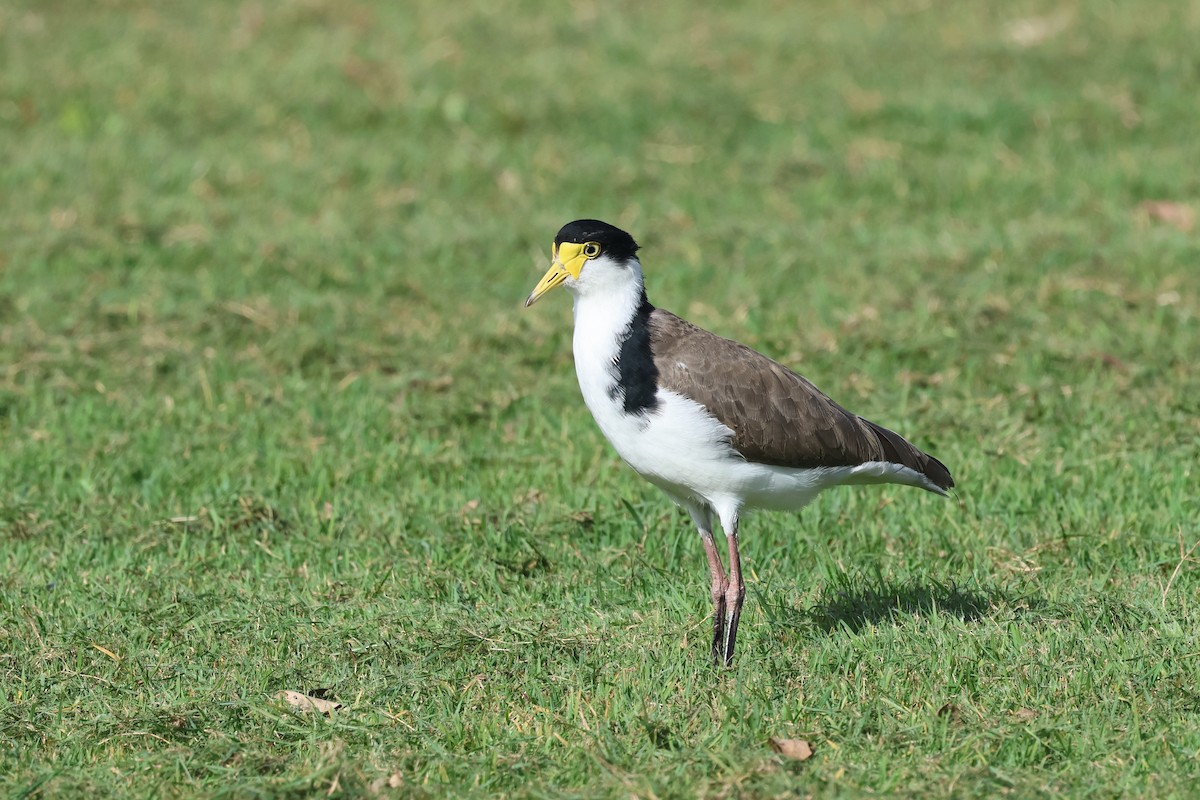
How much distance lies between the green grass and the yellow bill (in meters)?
1.33

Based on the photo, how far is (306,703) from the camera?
214 inches

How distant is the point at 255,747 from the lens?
16.9 ft

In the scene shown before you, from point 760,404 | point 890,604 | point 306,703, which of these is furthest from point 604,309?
point 306,703

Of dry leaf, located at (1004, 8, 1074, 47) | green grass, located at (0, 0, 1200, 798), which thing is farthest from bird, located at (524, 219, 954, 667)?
dry leaf, located at (1004, 8, 1074, 47)

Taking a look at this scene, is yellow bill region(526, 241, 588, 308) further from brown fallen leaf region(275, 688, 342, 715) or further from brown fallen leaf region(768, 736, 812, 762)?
brown fallen leaf region(768, 736, 812, 762)

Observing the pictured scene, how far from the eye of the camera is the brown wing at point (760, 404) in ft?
19.2

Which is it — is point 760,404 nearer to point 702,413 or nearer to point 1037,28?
point 702,413

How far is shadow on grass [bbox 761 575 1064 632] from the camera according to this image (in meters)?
6.11

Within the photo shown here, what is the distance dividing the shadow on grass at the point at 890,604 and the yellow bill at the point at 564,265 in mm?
1532

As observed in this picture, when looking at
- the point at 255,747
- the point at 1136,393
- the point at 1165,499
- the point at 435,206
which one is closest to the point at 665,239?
the point at 435,206

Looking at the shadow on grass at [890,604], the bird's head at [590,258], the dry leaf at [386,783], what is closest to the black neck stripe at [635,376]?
the bird's head at [590,258]

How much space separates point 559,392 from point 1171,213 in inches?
201

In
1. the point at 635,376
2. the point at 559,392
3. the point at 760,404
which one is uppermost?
the point at 635,376

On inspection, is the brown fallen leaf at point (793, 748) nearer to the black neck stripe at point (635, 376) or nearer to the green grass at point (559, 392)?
the green grass at point (559, 392)
